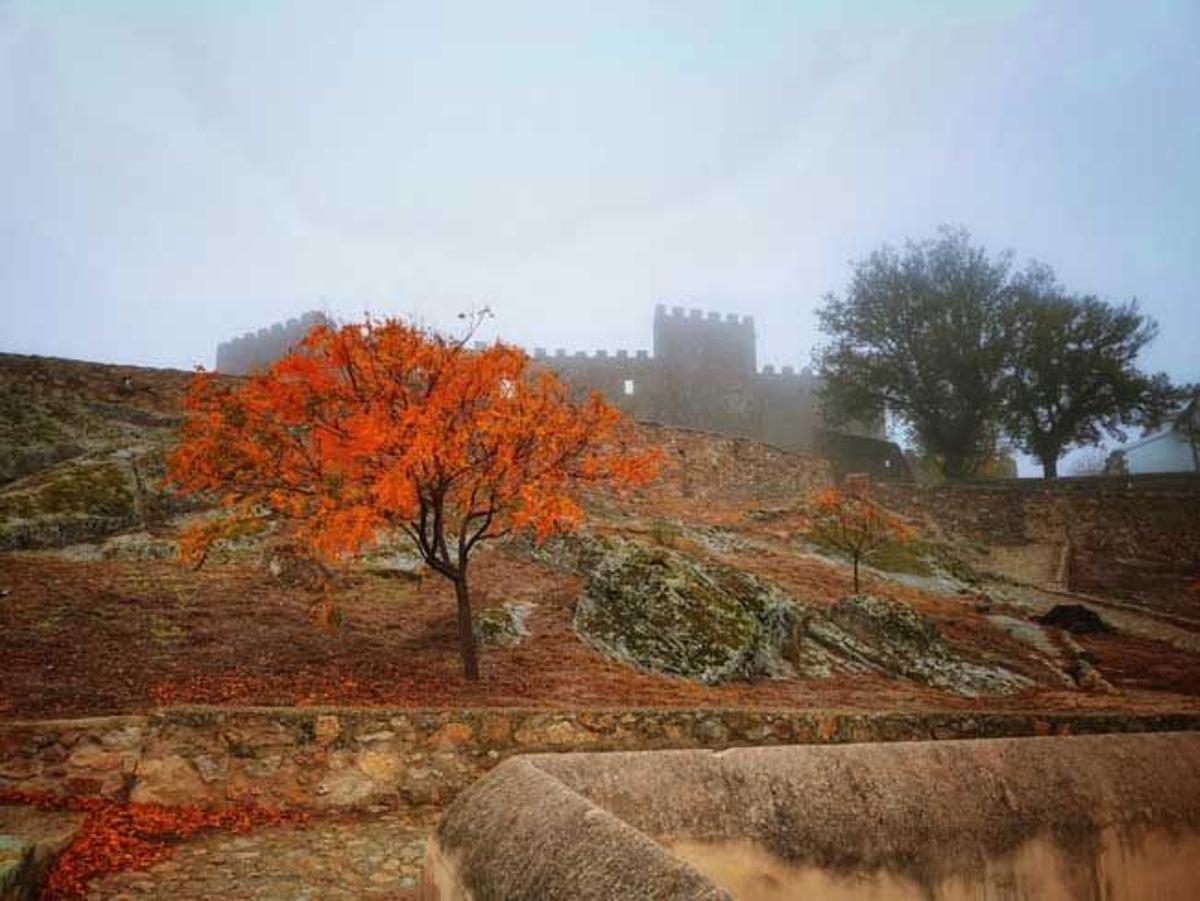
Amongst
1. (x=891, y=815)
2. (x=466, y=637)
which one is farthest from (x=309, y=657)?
(x=891, y=815)

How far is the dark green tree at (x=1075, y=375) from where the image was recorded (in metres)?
28.0

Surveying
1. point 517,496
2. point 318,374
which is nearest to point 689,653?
point 517,496

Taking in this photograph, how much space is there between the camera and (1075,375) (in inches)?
1110

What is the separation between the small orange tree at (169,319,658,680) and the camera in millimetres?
8109

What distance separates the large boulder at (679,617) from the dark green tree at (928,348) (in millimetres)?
21270

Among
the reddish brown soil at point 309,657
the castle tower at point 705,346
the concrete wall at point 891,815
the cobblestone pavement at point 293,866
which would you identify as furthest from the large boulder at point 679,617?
the castle tower at point 705,346

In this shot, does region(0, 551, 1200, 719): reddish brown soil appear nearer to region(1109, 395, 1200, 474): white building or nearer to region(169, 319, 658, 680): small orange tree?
region(169, 319, 658, 680): small orange tree

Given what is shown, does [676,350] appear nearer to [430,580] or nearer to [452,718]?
[430,580]

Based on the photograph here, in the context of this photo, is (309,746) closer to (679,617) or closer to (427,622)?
(427,622)

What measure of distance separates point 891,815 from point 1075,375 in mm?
30824

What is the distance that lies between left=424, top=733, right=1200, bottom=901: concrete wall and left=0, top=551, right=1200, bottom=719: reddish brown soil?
14.8ft

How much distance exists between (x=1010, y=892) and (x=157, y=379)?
18.4 meters

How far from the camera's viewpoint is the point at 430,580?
11969mm

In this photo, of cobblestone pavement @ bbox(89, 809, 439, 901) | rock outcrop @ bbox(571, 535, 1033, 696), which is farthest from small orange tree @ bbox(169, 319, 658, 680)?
cobblestone pavement @ bbox(89, 809, 439, 901)
